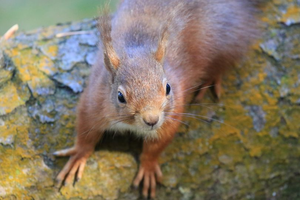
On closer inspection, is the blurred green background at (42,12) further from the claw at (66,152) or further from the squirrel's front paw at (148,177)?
the squirrel's front paw at (148,177)

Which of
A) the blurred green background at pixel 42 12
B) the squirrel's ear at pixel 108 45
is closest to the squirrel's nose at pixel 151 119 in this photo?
the squirrel's ear at pixel 108 45

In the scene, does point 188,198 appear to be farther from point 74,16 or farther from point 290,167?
point 74,16

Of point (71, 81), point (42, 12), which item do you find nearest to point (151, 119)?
point (71, 81)

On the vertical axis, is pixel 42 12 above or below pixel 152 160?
above

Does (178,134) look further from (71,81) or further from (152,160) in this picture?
(71,81)

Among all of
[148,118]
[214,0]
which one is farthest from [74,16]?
[148,118]

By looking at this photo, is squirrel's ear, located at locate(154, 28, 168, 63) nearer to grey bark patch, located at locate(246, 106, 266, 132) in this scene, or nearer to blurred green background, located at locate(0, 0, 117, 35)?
grey bark patch, located at locate(246, 106, 266, 132)
